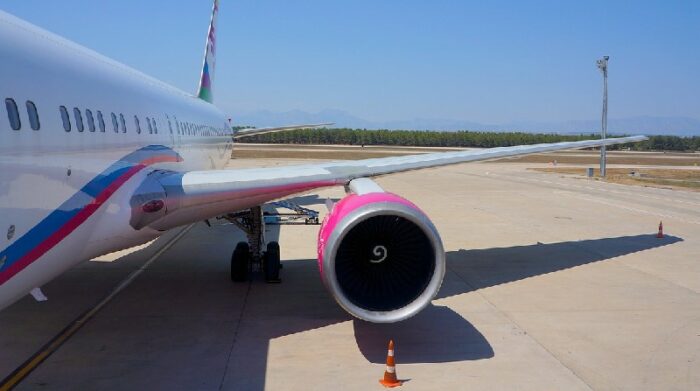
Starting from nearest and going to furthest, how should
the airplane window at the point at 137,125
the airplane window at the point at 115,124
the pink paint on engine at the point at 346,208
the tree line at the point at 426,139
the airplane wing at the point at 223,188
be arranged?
the pink paint on engine at the point at 346,208 → the airplane window at the point at 115,124 → the airplane wing at the point at 223,188 → the airplane window at the point at 137,125 → the tree line at the point at 426,139

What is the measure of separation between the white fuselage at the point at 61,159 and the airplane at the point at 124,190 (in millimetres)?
17

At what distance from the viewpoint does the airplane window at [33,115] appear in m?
5.75

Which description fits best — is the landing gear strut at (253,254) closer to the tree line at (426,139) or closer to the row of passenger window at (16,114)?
the row of passenger window at (16,114)

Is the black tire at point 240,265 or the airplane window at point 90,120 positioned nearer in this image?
the airplane window at point 90,120

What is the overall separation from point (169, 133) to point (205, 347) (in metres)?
4.45

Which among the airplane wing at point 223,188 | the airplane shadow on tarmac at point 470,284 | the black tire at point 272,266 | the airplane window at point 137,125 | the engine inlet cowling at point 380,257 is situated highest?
the airplane window at point 137,125

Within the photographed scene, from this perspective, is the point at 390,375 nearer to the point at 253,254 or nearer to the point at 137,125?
the point at 137,125

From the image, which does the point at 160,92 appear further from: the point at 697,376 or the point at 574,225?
the point at 574,225

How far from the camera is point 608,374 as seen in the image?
24.2 feet

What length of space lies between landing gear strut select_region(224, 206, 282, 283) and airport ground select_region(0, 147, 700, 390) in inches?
11.2

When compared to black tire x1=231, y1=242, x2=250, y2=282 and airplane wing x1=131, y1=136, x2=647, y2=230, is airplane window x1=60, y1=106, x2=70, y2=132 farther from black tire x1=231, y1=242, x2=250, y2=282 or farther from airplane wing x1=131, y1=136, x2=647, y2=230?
black tire x1=231, y1=242, x2=250, y2=282

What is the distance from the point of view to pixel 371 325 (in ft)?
29.5

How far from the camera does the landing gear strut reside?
11.7 metres

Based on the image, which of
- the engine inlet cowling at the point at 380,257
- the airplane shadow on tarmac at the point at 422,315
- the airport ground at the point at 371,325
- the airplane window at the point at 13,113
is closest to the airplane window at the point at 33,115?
Result: the airplane window at the point at 13,113
